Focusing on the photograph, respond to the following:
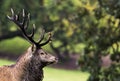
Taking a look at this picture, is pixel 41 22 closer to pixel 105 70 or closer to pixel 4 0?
pixel 4 0

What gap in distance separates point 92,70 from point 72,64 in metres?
21.3

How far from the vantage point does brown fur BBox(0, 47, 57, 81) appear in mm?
10102

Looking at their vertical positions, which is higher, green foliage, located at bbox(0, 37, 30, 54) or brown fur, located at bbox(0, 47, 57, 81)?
green foliage, located at bbox(0, 37, 30, 54)

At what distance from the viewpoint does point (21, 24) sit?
10.5m

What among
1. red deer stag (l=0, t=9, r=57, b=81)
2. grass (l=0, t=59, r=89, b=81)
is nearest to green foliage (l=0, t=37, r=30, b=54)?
grass (l=0, t=59, r=89, b=81)

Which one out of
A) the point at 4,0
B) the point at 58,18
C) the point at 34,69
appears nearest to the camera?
the point at 34,69

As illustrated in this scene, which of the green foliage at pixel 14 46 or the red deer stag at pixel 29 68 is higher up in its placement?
the green foliage at pixel 14 46

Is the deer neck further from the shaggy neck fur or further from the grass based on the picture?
the grass

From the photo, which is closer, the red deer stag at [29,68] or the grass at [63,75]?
the red deer stag at [29,68]

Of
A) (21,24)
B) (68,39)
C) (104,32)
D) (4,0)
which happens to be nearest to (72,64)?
(68,39)

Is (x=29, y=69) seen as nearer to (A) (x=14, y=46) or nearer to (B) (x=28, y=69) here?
(B) (x=28, y=69)

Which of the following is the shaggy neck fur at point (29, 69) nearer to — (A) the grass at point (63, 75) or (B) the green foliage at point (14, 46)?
(A) the grass at point (63, 75)

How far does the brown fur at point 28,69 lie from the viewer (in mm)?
10102

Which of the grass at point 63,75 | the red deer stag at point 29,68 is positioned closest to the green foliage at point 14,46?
the grass at point 63,75
